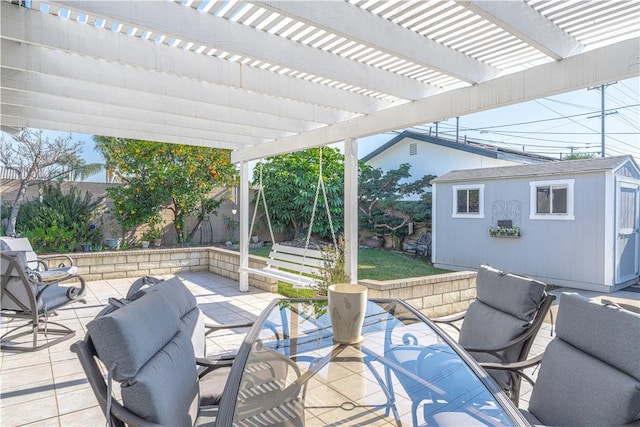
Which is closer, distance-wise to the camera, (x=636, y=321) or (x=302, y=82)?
(x=636, y=321)

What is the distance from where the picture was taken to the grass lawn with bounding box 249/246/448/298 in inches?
258

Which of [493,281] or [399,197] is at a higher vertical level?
[399,197]

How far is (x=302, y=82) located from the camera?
3.42m

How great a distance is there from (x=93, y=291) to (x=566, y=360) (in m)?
6.14

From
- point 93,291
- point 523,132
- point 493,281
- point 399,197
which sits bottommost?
point 93,291

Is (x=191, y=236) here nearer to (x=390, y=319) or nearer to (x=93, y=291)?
(x=93, y=291)

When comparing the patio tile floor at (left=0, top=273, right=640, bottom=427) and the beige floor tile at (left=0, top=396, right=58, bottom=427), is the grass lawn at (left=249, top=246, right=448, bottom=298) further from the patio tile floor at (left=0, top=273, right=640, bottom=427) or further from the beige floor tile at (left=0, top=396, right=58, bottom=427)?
the beige floor tile at (left=0, top=396, right=58, bottom=427)

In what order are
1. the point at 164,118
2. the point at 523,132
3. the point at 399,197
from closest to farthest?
the point at 164,118 < the point at 399,197 < the point at 523,132

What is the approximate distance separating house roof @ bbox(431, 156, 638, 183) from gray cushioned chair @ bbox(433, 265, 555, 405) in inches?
250

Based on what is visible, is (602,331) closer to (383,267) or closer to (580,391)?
(580,391)

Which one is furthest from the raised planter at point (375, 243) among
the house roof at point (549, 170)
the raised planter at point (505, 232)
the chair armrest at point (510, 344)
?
the chair armrest at point (510, 344)

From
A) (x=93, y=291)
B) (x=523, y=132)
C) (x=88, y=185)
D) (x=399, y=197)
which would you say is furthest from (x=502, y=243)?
(x=523, y=132)

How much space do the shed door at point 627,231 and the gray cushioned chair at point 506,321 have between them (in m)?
6.46

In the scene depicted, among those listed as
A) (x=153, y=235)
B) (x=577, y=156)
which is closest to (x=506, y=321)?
(x=153, y=235)
